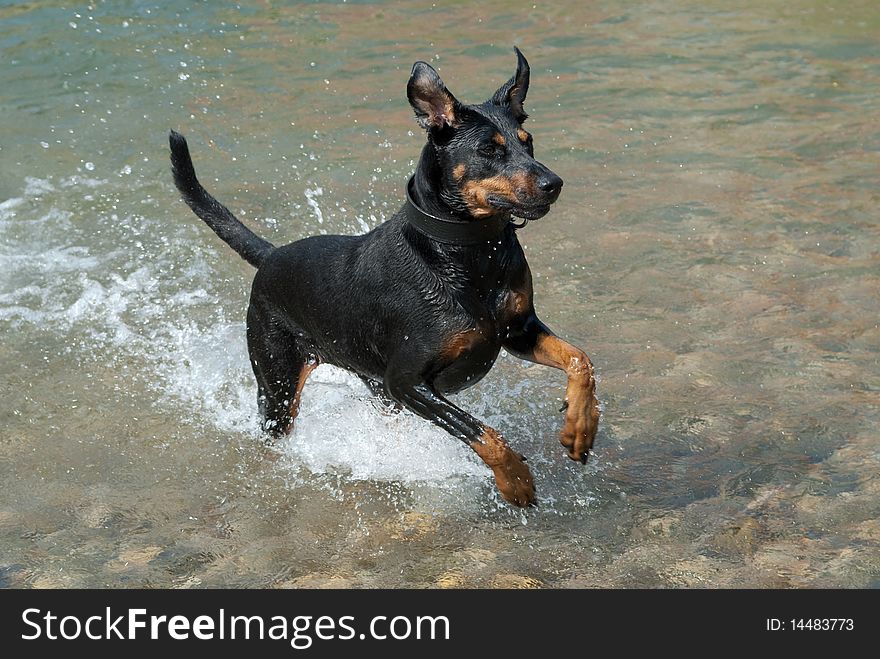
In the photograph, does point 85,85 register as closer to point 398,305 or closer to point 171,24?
point 171,24

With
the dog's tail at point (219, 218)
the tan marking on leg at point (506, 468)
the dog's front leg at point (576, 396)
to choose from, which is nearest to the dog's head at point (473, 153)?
the dog's front leg at point (576, 396)

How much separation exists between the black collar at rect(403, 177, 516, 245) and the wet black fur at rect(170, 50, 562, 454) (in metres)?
0.03

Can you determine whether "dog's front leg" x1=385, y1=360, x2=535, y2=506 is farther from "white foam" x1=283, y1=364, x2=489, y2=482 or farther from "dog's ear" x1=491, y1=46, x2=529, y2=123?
"dog's ear" x1=491, y1=46, x2=529, y2=123

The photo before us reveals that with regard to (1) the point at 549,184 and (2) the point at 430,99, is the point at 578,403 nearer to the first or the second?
(1) the point at 549,184

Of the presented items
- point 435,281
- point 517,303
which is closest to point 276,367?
point 435,281

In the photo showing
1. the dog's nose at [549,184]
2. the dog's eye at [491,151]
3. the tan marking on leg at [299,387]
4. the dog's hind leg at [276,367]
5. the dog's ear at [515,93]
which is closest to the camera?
the dog's nose at [549,184]

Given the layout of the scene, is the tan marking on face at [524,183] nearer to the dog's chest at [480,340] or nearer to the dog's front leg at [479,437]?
the dog's chest at [480,340]

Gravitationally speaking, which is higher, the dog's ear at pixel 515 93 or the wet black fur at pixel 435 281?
the dog's ear at pixel 515 93

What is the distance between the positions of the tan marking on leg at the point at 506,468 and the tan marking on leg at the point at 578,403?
21cm

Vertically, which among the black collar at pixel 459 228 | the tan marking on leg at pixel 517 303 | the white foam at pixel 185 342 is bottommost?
the white foam at pixel 185 342

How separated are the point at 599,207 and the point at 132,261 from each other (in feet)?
10.1

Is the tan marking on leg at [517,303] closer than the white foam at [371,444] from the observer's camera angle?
Yes

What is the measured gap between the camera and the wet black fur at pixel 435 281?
154 inches

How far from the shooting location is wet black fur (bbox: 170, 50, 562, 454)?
3902 mm
